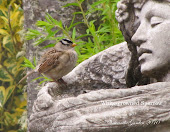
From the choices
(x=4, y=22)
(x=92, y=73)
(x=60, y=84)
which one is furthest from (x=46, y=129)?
(x=4, y=22)

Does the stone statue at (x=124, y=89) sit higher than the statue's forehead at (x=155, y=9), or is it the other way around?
the statue's forehead at (x=155, y=9)

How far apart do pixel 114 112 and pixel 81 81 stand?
66 centimetres

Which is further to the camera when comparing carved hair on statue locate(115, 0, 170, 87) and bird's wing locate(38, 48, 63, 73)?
bird's wing locate(38, 48, 63, 73)

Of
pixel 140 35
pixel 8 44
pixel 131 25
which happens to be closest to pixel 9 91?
pixel 8 44

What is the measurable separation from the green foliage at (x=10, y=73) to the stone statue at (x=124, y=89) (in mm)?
3550

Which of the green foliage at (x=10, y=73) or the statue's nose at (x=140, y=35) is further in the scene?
the green foliage at (x=10, y=73)

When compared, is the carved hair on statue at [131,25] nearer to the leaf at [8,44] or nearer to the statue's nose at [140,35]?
the statue's nose at [140,35]

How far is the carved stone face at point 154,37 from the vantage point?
1.66 meters

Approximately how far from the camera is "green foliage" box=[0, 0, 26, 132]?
220 inches

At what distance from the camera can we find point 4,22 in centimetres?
571

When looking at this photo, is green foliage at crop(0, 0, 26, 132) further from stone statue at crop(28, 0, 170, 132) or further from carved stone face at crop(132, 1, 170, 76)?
carved stone face at crop(132, 1, 170, 76)

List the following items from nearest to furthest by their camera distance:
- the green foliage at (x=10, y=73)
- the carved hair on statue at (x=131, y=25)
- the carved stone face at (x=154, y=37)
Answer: the carved stone face at (x=154, y=37)
the carved hair on statue at (x=131, y=25)
the green foliage at (x=10, y=73)

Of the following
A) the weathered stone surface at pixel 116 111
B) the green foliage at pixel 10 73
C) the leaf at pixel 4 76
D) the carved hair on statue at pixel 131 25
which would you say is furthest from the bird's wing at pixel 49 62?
the leaf at pixel 4 76

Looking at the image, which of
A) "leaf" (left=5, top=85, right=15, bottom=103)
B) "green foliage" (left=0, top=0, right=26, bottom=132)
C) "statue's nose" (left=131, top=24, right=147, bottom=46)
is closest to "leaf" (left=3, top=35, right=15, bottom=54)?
"green foliage" (left=0, top=0, right=26, bottom=132)
